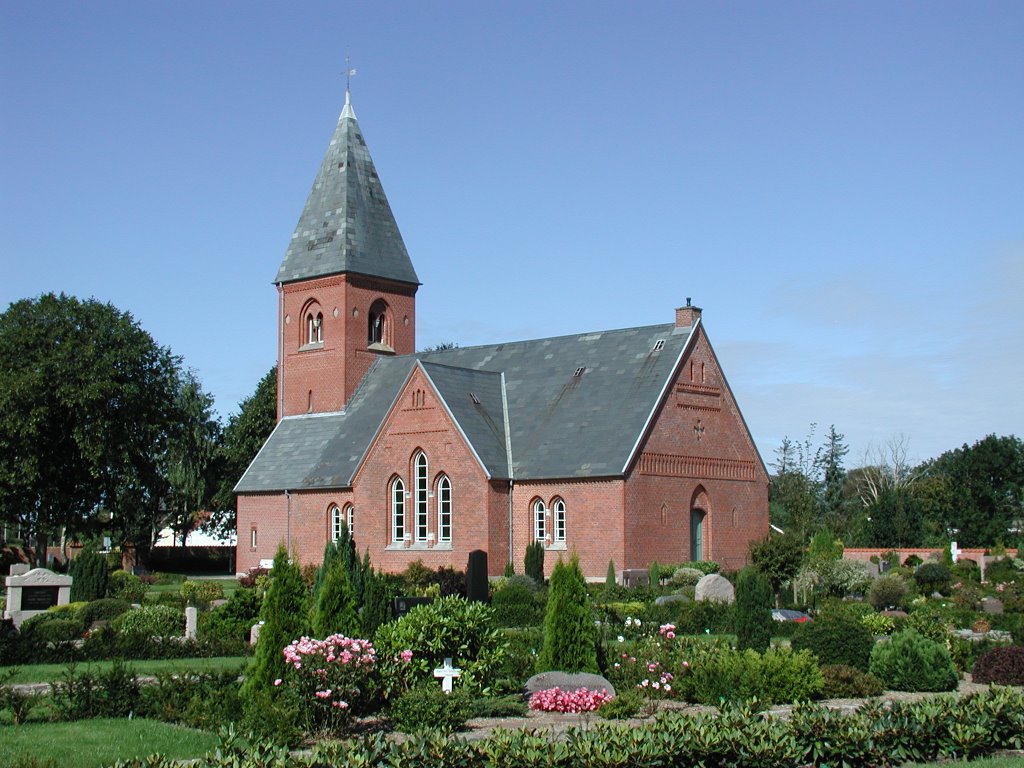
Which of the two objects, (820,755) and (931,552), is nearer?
(820,755)

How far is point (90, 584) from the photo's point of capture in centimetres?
3275

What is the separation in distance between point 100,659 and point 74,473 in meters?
34.4

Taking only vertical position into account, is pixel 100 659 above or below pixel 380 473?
below

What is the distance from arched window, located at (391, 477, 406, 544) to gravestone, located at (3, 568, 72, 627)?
51.8 feet

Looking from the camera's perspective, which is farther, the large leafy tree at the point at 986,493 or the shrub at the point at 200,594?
the large leafy tree at the point at 986,493

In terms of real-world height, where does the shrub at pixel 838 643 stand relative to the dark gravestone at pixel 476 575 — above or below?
below

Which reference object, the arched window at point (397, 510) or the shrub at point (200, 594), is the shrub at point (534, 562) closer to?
the arched window at point (397, 510)

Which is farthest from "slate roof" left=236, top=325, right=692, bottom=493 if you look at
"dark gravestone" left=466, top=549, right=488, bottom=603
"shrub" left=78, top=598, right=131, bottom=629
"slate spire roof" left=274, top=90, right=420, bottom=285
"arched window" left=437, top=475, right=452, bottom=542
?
"shrub" left=78, top=598, right=131, bottom=629

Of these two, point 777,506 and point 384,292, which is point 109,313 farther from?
point 777,506

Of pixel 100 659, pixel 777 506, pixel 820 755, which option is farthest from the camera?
pixel 777 506

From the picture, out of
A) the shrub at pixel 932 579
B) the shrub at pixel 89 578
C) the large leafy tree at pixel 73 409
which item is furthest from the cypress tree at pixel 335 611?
the large leafy tree at pixel 73 409

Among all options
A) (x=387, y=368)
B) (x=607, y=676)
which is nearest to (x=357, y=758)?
(x=607, y=676)

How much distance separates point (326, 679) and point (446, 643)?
2840 millimetres

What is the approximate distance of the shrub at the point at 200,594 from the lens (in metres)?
34.1
